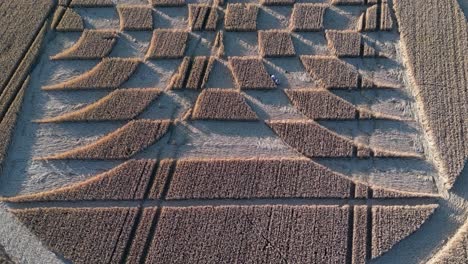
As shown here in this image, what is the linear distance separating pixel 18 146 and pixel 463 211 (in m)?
12.7

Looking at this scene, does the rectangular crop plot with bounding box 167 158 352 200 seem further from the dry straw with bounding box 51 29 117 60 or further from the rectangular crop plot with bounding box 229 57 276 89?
the dry straw with bounding box 51 29 117 60

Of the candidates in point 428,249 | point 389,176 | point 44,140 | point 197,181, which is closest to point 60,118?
point 44,140

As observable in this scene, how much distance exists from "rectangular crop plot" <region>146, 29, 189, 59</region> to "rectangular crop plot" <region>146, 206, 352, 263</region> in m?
6.16

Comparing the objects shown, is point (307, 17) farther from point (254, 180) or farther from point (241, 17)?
point (254, 180)

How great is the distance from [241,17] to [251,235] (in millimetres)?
8808

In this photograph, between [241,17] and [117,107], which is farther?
[241,17]

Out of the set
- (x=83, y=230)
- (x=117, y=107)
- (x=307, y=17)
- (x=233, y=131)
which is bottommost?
(x=83, y=230)

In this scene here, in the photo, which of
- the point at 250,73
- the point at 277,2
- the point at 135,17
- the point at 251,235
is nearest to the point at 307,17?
the point at 277,2

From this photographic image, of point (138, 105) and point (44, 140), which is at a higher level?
point (138, 105)

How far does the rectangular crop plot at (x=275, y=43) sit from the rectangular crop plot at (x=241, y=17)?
22.6 inches

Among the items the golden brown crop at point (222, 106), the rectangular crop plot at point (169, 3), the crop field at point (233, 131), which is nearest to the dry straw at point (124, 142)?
the crop field at point (233, 131)

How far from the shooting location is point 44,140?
17688 millimetres

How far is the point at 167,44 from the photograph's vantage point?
2005 cm

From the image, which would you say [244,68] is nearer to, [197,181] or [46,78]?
[197,181]
